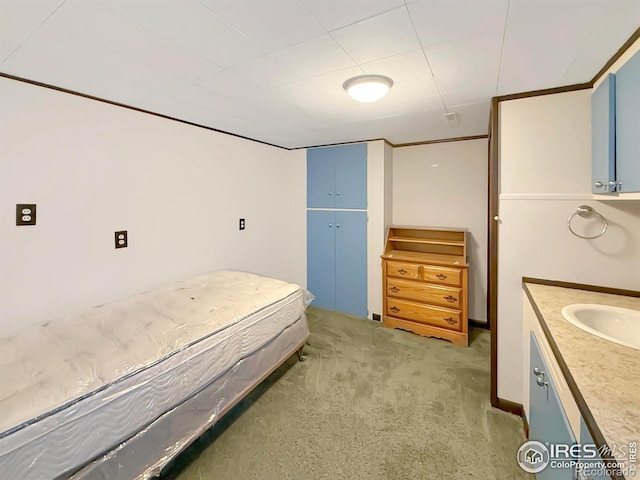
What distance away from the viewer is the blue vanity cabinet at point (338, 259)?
360 cm

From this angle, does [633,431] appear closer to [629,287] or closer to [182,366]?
[629,287]

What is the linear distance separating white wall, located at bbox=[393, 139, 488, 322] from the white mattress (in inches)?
89.2

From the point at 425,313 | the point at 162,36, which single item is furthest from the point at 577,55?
the point at 425,313

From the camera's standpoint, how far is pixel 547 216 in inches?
71.8

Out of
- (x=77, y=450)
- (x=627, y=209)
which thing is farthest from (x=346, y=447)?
(x=627, y=209)

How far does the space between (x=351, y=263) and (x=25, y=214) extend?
295 cm

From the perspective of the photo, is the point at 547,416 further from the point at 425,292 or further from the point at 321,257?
the point at 321,257

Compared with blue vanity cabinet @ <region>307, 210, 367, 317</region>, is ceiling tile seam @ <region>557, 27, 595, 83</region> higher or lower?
higher

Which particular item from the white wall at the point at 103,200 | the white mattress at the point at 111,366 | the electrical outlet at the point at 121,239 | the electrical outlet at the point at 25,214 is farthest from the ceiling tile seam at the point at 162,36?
the white mattress at the point at 111,366

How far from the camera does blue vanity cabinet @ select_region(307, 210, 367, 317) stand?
360 centimetres

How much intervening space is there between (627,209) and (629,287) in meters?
0.45

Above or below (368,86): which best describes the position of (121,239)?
below

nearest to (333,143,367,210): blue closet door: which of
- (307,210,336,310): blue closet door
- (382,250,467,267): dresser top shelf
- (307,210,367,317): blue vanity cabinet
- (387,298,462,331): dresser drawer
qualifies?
(307,210,367,317): blue vanity cabinet

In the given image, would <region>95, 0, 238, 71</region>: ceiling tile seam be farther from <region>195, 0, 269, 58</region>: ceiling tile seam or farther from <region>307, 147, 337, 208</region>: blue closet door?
<region>307, 147, 337, 208</region>: blue closet door
